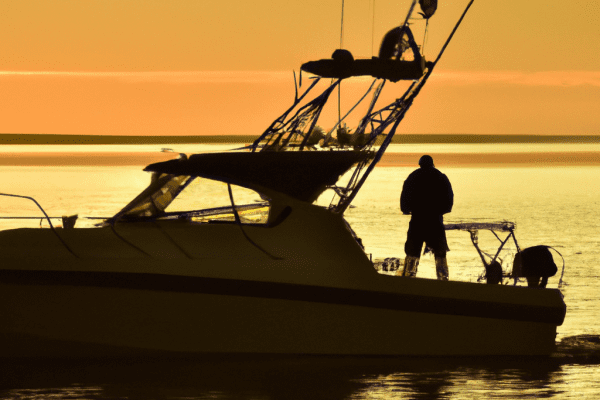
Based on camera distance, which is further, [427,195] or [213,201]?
[427,195]

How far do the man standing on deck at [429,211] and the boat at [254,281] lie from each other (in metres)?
0.73

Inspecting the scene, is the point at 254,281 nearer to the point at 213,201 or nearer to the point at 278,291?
the point at 278,291

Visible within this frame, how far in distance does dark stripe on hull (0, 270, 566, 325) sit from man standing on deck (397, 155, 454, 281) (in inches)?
29.9

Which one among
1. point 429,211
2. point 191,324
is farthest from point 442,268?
point 191,324

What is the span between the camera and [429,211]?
9.79 meters

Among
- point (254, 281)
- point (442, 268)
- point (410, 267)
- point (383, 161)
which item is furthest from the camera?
point (383, 161)

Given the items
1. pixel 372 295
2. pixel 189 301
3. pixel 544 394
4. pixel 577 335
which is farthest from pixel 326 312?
pixel 577 335

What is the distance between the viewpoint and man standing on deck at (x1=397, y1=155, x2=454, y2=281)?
9.75 metres

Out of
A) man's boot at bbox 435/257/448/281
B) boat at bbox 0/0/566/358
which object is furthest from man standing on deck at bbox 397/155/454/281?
boat at bbox 0/0/566/358

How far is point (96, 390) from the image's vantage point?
8312 mm

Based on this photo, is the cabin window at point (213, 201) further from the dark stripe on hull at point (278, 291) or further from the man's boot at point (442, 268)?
the man's boot at point (442, 268)

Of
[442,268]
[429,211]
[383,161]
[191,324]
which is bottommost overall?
[191,324]

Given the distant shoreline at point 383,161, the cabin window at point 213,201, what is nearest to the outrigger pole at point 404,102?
the cabin window at point 213,201

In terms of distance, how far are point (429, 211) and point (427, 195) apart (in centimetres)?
17
